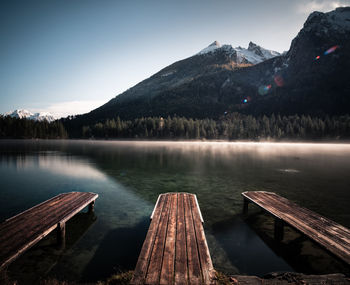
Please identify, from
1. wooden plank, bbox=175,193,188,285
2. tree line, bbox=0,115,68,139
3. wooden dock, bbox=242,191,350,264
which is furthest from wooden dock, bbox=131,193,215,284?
tree line, bbox=0,115,68,139

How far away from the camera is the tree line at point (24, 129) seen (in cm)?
14350

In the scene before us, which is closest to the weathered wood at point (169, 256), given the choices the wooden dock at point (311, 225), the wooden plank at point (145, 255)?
the wooden plank at point (145, 255)

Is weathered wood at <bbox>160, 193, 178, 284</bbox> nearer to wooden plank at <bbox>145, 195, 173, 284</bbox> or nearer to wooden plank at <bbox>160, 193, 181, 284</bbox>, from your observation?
wooden plank at <bbox>160, 193, 181, 284</bbox>

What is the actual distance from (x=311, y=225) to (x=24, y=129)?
186254mm

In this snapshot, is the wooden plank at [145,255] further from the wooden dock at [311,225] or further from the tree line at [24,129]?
the tree line at [24,129]

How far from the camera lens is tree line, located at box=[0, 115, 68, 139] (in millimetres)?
143500

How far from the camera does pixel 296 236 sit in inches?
420

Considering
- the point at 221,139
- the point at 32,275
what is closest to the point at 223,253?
the point at 32,275

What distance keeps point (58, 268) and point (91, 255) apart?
133 cm

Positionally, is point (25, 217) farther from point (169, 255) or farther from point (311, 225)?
point (311, 225)

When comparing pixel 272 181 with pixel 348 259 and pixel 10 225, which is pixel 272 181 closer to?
pixel 348 259

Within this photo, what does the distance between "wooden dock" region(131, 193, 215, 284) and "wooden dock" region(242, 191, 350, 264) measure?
456 cm

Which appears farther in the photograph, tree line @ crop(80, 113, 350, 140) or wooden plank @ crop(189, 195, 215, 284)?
tree line @ crop(80, 113, 350, 140)

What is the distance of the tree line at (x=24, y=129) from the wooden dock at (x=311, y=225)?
18228 cm
